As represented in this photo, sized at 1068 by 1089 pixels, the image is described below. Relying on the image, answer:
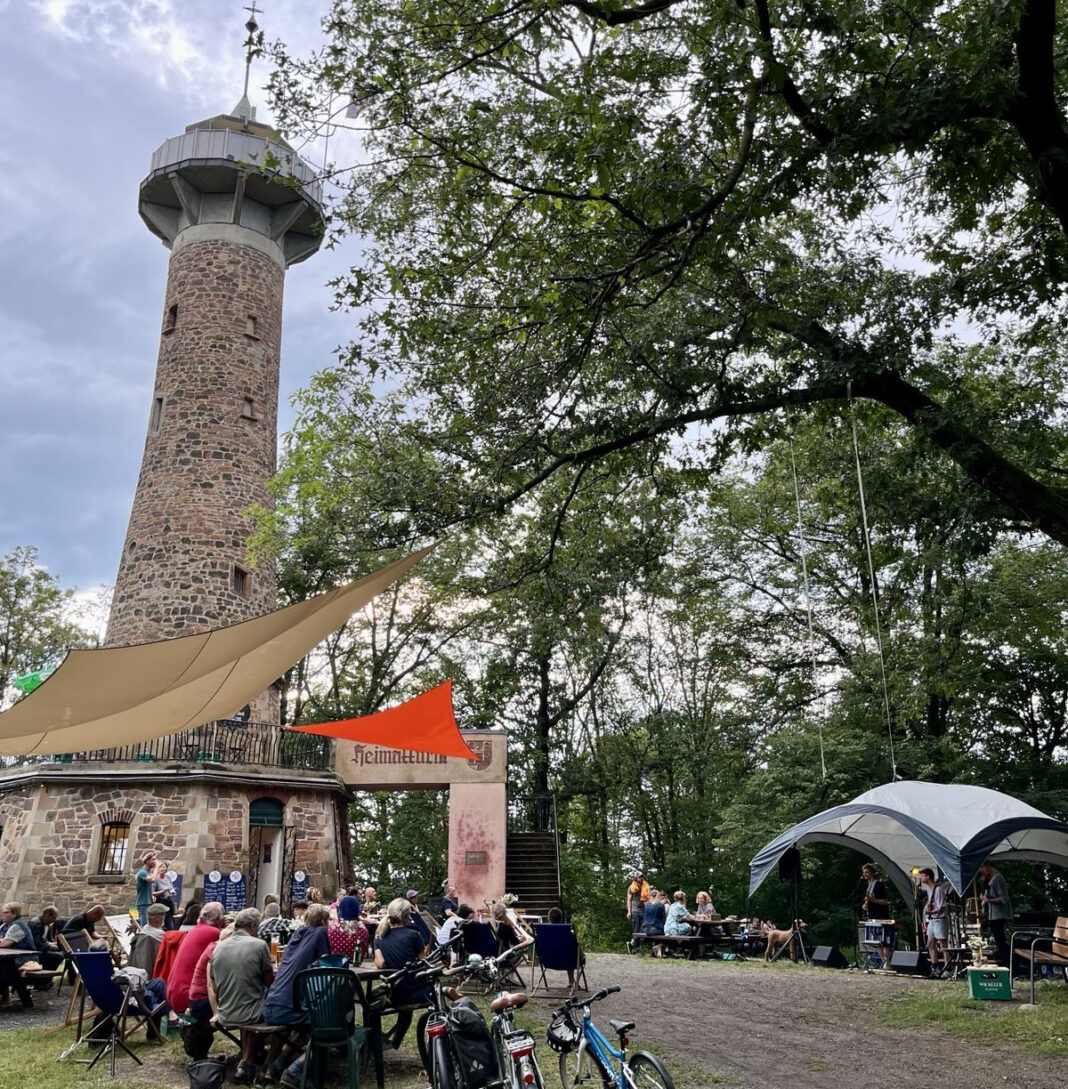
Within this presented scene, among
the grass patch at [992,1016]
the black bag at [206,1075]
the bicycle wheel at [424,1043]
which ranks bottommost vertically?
the grass patch at [992,1016]

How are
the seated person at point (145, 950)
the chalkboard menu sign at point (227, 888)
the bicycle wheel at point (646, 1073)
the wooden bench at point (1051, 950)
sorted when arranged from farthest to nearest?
the chalkboard menu sign at point (227, 888)
the wooden bench at point (1051, 950)
the seated person at point (145, 950)
the bicycle wheel at point (646, 1073)

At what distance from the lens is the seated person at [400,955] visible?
22.2ft

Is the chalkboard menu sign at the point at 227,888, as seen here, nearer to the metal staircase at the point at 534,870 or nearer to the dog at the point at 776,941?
the metal staircase at the point at 534,870

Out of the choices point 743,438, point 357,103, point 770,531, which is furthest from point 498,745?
point 357,103

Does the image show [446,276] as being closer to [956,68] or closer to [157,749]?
[956,68]

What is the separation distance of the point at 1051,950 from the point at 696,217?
7.78 m

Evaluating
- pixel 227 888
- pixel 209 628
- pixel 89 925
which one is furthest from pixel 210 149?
pixel 89 925

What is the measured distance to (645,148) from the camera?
24.5 ft

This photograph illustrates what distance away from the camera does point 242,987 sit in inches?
245

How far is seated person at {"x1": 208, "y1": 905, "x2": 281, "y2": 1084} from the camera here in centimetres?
619

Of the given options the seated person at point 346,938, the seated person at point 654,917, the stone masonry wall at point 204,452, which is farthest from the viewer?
the stone masonry wall at point 204,452

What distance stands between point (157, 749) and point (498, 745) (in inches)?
252

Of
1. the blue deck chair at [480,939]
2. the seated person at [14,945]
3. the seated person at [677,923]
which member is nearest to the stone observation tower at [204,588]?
the seated person at [14,945]

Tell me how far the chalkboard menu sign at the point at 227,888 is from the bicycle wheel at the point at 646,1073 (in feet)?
41.9
